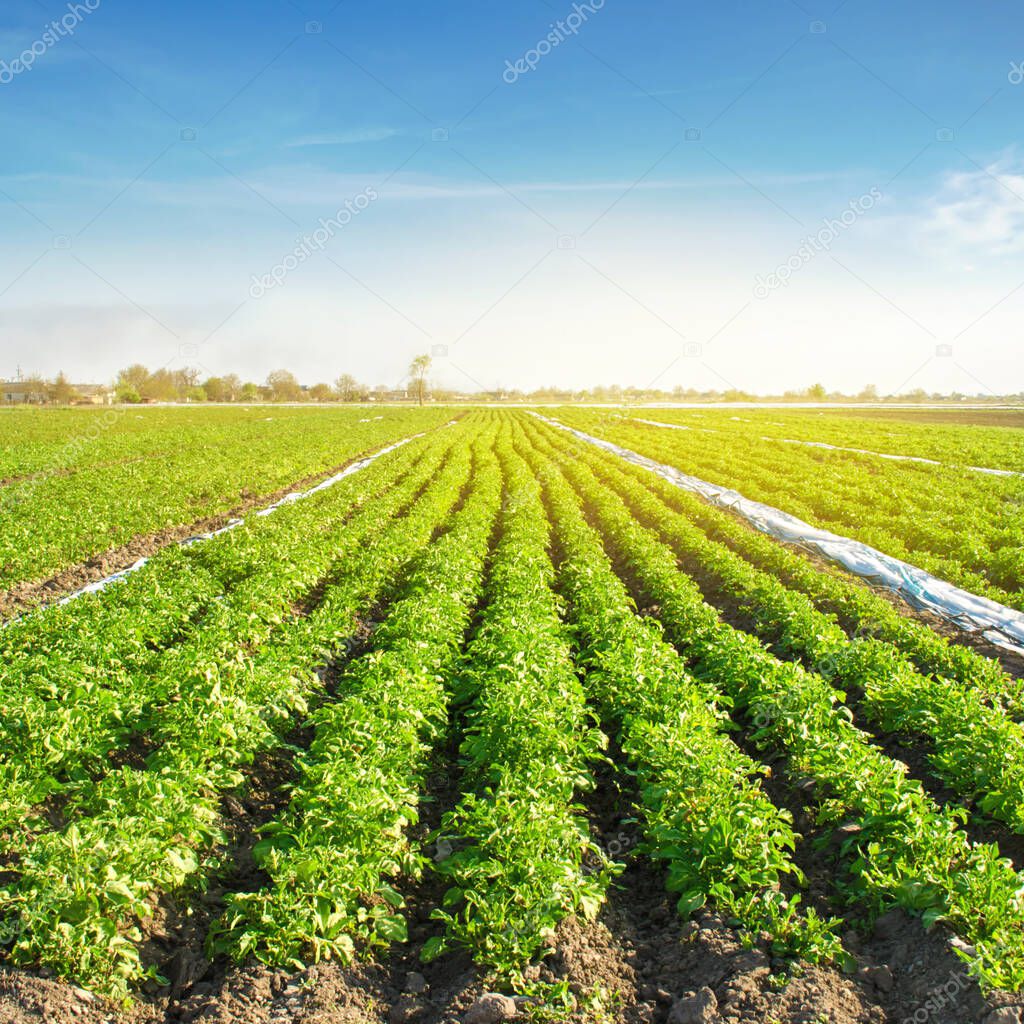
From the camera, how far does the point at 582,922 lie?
4375 mm

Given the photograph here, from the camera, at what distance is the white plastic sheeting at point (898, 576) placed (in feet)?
35.7

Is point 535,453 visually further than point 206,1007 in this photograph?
Yes

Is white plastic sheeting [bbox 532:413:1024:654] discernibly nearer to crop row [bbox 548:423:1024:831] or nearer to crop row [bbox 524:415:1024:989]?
crop row [bbox 548:423:1024:831]

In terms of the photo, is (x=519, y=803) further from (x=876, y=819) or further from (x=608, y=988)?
(x=876, y=819)

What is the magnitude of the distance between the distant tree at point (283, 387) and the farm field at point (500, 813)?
182 meters

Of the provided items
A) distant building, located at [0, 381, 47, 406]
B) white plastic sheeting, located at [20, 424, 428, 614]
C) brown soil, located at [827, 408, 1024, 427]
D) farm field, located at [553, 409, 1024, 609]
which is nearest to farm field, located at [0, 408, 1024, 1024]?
white plastic sheeting, located at [20, 424, 428, 614]

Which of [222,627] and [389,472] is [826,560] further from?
[389,472]

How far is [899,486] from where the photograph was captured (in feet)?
73.3

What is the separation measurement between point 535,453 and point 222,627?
27289 millimetres

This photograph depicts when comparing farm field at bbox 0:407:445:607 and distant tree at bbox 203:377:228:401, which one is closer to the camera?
farm field at bbox 0:407:445:607

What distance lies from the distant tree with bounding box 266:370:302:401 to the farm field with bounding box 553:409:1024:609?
157m

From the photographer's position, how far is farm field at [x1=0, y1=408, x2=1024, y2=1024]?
382cm

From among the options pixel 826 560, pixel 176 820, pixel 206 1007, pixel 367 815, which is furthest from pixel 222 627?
pixel 826 560

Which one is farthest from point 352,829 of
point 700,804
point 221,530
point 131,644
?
point 221,530
